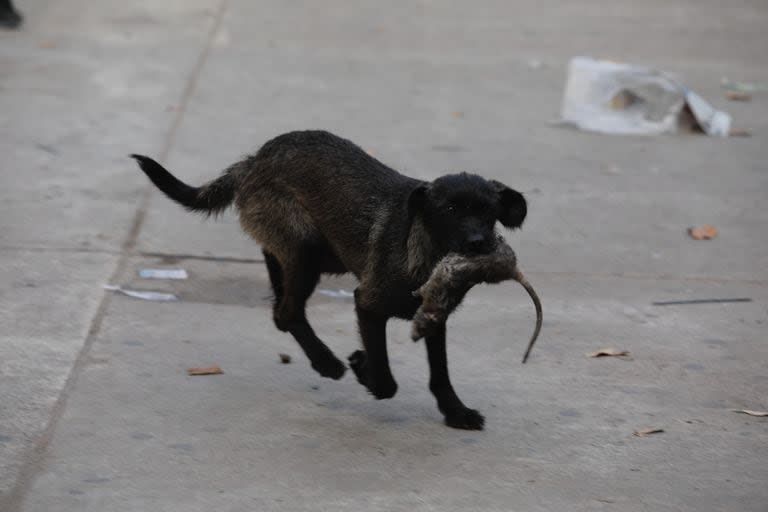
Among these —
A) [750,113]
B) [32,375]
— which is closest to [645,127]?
[750,113]

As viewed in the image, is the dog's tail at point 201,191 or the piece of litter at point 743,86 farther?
the piece of litter at point 743,86

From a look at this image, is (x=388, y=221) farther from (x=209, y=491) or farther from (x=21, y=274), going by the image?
(x=21, y=274)

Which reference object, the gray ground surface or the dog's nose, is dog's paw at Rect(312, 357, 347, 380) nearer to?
the gray ground surface

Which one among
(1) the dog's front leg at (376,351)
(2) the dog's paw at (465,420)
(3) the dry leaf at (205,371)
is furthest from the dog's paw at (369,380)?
(3) the dry leaf at (205,371)

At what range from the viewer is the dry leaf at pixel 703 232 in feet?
24.1

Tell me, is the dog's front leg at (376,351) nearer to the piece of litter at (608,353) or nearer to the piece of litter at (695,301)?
the piece of litter at (608,353)

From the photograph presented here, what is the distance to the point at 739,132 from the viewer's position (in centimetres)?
928

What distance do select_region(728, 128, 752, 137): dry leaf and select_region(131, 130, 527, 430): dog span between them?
4752mm

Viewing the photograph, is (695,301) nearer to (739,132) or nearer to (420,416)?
(420,416)

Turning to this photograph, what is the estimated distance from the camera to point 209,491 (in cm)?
425

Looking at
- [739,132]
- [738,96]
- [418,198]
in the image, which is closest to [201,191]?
[418,198]

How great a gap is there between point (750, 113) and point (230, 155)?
4088 millimetres

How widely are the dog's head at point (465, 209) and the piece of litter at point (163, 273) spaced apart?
2.24 metres

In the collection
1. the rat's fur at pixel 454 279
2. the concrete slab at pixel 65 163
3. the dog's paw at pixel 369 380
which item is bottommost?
the concrete slab at pixel 65 163
